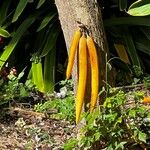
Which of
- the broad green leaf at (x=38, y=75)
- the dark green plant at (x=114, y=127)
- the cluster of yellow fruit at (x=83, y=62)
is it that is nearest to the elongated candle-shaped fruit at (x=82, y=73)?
the cluster of yellow fruit at (x=83, y=62)

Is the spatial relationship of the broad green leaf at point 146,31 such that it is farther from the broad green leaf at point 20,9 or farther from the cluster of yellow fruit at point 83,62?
the cluster of yellow fruit at point 83,62

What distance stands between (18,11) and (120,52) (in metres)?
1.11

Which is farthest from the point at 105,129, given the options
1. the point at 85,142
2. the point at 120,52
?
the point at 120,52

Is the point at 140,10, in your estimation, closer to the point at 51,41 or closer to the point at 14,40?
the point at 51,41

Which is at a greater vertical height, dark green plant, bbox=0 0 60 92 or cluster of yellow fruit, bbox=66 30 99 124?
dark green plant, bbox=0 0 60 92

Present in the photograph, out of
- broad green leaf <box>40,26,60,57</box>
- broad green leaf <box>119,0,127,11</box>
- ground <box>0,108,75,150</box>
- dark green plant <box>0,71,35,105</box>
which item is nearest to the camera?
ground <box>0,108,75,150</box>

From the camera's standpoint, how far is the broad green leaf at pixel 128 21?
17.0 ft

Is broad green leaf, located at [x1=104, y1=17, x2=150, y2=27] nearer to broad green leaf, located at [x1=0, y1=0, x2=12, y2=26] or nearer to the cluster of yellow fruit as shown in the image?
broad green leaf, located at [x1=0, y1=0, x2=12, y2=26]

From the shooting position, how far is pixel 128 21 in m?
5.23

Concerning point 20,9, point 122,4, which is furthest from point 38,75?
point 122,4

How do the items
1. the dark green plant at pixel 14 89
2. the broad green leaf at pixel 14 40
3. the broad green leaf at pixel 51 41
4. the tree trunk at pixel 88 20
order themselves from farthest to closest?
1. the broad green leaf at pixel 14 40
2. the broad green leaf at pixel 51 41
3. the dark green plant at pixel 14 89
4. the tree trunk at pixel 88 20

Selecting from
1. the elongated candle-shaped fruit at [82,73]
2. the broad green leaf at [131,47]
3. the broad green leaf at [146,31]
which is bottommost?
the elongated candle-shaped fruit at [82,73]

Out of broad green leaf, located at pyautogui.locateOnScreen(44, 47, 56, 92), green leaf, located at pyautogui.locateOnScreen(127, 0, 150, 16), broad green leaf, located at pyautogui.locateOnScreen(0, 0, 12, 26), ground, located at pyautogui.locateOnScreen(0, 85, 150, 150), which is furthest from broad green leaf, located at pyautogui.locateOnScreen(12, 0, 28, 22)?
green leaf, located at pyautogui.locateOnScreen(127, 0, 150, 16)

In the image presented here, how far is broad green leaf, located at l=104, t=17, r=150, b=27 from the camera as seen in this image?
17.0 feet
